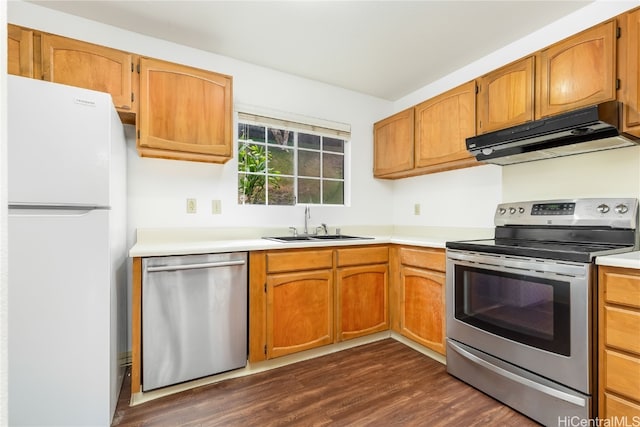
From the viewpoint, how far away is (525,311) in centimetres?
176

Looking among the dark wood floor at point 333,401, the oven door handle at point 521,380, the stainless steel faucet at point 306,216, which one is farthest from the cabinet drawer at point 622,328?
the stainless steel faucet at point 306,216

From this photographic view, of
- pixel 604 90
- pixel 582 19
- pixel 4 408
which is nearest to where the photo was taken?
pixel 4 408

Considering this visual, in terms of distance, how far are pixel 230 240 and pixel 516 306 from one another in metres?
2.00

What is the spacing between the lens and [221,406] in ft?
5.91

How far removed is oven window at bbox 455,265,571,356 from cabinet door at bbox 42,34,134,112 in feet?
8.13

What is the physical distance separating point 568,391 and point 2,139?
223cm

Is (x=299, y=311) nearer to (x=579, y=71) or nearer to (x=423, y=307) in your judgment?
(x=423, y=307)

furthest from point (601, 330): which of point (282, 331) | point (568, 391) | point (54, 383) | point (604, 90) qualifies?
point (54, 383)

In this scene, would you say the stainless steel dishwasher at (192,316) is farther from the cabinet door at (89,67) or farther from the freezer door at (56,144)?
the cabinet door at (89,67)

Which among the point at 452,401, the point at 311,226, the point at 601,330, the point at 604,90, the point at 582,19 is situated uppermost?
the point at 582,19

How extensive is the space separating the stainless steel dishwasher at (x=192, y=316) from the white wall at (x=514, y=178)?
76.2 inches

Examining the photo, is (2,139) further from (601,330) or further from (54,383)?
(601,330)

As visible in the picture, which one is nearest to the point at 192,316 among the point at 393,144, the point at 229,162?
the point at 229,162

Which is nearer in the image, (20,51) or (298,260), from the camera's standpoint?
(20,51)
